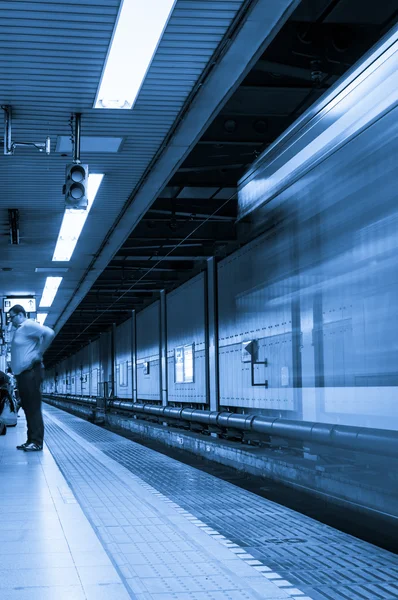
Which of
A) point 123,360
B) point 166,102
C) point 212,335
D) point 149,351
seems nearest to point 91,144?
point 166,102

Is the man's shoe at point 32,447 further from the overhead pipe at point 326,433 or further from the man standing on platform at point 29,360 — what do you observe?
the overhead pipe at point 326,433

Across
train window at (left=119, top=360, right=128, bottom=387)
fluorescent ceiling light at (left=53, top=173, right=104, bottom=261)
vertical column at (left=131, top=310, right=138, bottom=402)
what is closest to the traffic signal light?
fluorescent ceiling light at (left=53, top=173, right=104, bottom=261)

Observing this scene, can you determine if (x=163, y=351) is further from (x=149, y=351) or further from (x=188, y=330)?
(x=188, y=330)

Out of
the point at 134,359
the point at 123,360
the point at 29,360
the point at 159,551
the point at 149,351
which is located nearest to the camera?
the point at 159,551

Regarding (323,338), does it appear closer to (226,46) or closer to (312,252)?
(312,252)

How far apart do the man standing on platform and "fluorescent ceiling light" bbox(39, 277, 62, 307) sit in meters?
11.7

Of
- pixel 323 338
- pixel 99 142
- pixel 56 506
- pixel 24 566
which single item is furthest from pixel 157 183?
pixel 24 566

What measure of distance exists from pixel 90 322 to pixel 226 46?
110 feet

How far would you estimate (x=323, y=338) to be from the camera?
6.57 metres

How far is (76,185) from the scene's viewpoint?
9094 mm

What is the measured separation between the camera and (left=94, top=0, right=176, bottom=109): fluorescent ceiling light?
650 centimetres

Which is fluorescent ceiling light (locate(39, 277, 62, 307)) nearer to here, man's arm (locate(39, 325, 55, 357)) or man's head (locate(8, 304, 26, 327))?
man's head (locate(8, 304, 26, 327))

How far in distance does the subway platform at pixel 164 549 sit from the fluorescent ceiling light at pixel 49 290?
14199 mm

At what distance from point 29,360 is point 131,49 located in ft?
13.2
